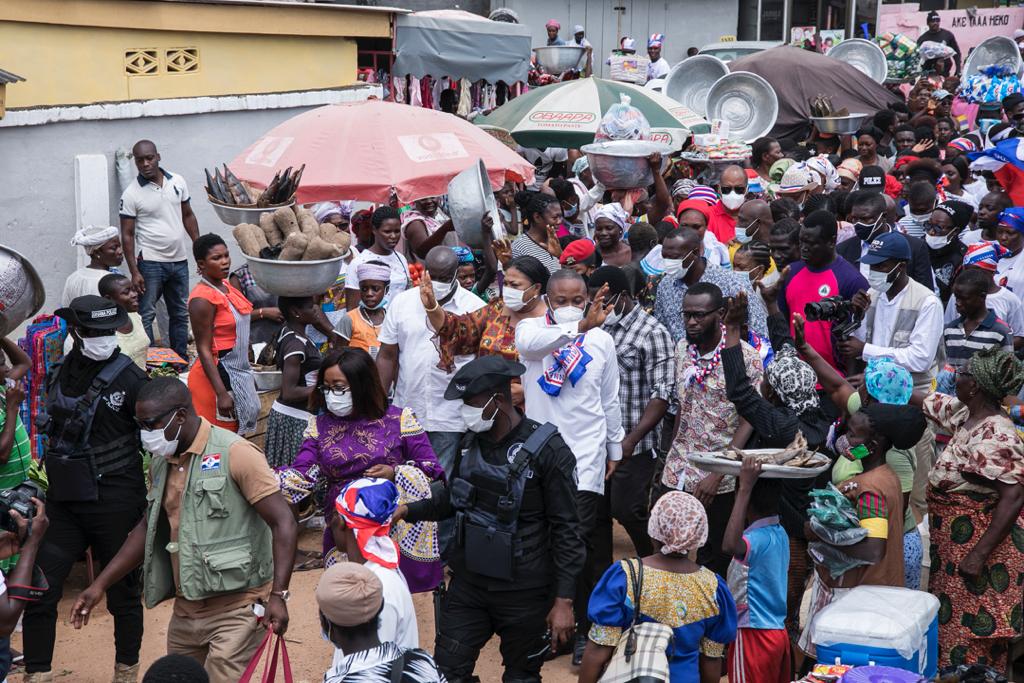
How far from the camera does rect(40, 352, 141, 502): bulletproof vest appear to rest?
5.79 metres

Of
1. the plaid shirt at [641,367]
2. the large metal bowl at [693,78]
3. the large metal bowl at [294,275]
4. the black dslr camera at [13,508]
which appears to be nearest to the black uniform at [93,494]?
the black dslr camera at [13,508]

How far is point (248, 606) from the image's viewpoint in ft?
16.8

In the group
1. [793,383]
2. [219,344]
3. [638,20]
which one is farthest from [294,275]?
[638,20]

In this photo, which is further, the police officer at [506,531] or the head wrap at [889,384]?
the head wrap at [889,384]

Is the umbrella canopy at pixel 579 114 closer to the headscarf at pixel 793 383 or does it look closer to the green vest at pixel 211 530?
the headscarf at pixel 793 383

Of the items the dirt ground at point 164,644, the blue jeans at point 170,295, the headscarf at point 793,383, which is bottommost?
the dirt ground at point 164,644

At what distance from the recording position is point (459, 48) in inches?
631

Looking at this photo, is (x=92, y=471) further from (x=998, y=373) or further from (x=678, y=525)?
(x=998, y=373)

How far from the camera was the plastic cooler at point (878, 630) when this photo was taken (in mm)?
4578

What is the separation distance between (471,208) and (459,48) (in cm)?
808

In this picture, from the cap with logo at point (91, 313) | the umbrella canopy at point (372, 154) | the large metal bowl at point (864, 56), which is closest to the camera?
the cap with logo at point (91, 313)

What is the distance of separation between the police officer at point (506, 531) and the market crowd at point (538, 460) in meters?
0.01

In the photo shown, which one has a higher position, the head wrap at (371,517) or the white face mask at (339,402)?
the white face mask at (339,402)

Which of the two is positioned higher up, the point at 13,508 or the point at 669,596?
the point at 13,508
